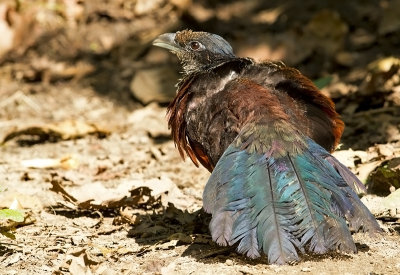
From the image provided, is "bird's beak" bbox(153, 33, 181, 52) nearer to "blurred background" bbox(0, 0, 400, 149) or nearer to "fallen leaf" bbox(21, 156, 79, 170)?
"fallen leaf" bbox(21, 156, 79, 170)

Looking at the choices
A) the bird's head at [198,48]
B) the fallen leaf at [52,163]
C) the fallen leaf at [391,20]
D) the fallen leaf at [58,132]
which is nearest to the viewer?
the bird's head at [198,48]

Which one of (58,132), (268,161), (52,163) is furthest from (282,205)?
(58,132)

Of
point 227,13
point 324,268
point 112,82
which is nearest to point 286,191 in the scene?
point 324,268

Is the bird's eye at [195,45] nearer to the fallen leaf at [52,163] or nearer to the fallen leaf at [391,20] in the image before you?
the fallen leaf at [52,163]

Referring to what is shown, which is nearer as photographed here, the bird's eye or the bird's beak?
the bird's eye

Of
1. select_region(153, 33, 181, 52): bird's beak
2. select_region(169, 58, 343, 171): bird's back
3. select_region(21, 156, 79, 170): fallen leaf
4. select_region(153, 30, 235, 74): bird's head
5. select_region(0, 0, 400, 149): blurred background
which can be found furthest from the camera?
select_region(0, 0, 400, 149): blurred background

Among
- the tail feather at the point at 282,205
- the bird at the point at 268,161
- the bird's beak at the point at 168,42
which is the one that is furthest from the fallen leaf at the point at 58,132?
the tail feather at the point at 282,205

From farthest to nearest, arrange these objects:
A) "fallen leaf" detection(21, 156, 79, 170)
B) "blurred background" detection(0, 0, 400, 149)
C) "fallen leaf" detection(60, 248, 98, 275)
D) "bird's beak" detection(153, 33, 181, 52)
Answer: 1. "blurred background" detection(0, 0, 400, 149)
2. "fallen leaf" detection(21, 156, 79, 170)
3. "bird's beak" detection(153, 33, 181, 52)
4. "fallen leaf" detection(60, 248, 98, 275)

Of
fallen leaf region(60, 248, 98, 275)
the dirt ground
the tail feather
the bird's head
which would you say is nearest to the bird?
the tail feather
